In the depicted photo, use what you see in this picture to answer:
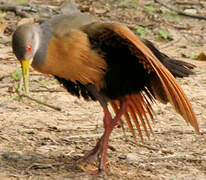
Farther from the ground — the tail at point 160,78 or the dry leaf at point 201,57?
the tail at point 160,78

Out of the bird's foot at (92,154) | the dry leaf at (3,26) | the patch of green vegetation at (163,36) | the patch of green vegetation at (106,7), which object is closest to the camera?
the bird's foot at (92,154)

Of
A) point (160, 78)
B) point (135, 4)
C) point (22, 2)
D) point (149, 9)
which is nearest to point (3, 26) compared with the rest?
point (22, 2)

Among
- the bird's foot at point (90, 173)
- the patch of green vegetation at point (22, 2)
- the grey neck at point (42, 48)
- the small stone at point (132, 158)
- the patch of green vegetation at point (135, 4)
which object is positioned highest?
the grey neck at point (42, 48)

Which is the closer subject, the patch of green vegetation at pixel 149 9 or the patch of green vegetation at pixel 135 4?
the patch of green vegetation at pixel 149 9

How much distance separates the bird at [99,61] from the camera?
13.4ft

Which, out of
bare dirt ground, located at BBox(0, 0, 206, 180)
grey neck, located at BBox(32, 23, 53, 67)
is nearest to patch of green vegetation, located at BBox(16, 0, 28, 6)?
bare dirt ground, located at BBox(0, 0, 206, 180)

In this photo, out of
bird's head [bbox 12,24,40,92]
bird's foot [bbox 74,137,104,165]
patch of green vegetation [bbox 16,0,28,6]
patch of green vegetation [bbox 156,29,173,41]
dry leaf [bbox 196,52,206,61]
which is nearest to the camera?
bird's head [bbox 12,24,40,92]

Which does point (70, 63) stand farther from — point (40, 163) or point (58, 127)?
point (58, 127)

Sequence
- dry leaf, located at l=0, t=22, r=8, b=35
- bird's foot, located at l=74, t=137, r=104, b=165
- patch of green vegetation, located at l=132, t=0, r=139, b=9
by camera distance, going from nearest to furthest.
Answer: bird's foot, located at l=74, t=137, r=104, b=165, dry leaf, located at l=0, t=22, r=8, b=35, patch of green vegetation, located at l=132, t=0, r=139, b=9

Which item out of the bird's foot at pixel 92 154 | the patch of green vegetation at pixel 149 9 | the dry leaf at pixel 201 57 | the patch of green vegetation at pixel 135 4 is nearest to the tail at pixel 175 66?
the bird's foot at pixel 92 154

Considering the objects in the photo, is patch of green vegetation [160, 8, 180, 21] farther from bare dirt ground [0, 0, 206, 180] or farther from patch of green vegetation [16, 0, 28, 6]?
patch of green vegetation [16, 0, 28, 6]

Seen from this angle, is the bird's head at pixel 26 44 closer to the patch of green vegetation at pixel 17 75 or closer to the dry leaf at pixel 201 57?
the patch of green vegetation at pixel 17 75

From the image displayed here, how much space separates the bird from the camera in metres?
4.08

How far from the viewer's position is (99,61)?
4.26 metres
